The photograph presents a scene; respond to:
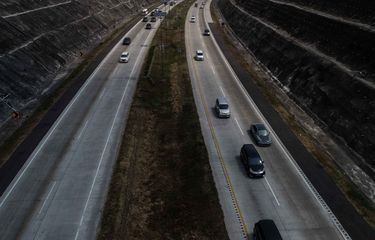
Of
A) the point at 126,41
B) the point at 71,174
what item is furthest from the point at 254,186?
the point at 126,41

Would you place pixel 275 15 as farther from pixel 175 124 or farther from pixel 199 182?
pixel 199 182

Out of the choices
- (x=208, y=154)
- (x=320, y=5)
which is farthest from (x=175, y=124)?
(x=320, y=5)

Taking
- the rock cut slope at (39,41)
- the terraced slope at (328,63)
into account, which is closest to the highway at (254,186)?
the terraced slope at (328,63)

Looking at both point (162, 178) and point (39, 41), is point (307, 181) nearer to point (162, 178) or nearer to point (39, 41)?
point (162, 178)

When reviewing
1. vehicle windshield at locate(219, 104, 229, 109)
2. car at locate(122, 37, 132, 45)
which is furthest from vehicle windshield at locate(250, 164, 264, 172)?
car at locate(122, 37, 132, 45)

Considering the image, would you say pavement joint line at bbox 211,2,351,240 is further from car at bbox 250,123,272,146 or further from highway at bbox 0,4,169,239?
highway at bbox 0,4,169,239

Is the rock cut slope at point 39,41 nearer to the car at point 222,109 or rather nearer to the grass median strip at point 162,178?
the grass median strip at point 162,178

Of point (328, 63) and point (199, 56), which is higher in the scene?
point (328, 63)
